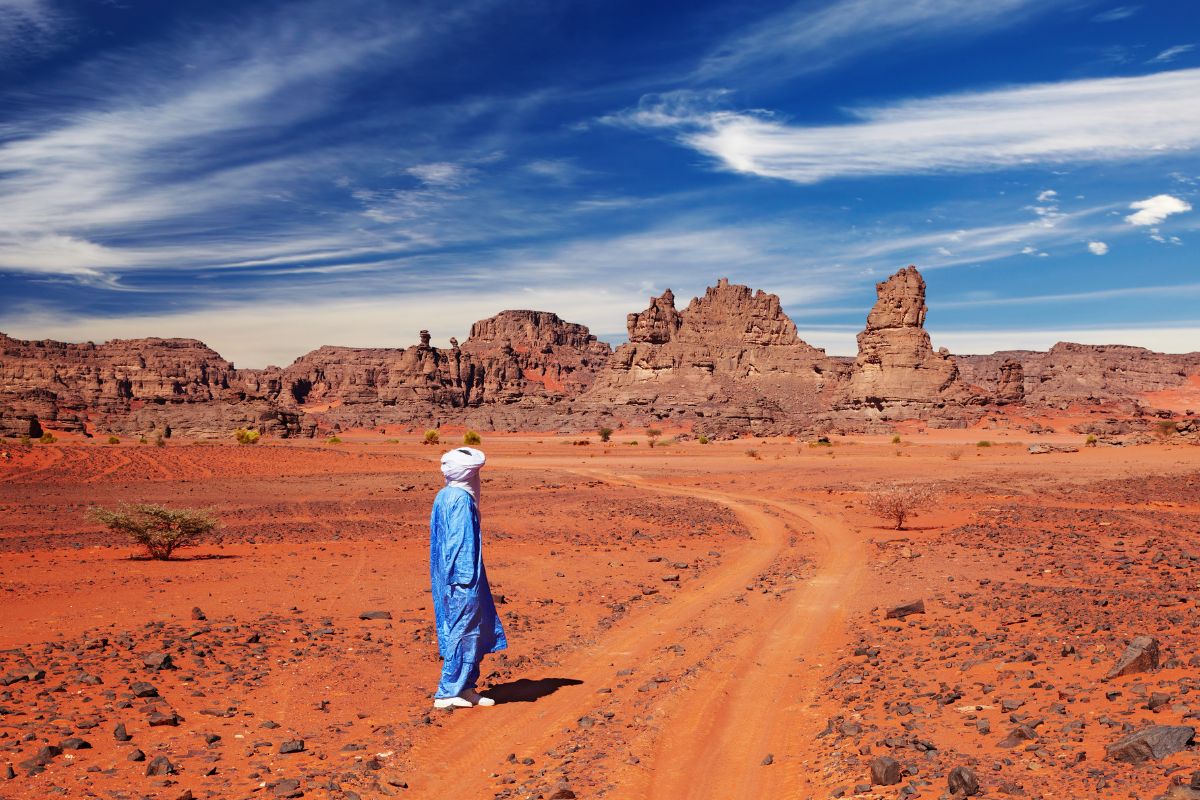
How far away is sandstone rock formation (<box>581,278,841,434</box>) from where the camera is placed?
108562mm

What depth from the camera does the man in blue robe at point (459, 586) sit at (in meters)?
7.21

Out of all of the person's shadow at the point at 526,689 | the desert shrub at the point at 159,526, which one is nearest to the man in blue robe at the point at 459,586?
the person's shadow at the point at 526,689

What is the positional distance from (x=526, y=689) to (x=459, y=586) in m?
1.46

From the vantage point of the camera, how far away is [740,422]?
8206cm

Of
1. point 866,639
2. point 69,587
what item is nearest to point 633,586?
point 866,639

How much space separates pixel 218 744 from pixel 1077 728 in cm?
623

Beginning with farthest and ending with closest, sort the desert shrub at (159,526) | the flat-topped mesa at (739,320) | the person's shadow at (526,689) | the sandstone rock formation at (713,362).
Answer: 1. the flat-topped mesa at (739,320)
2. the sandstone rock formation at (713,362)
3. the desert shrub at (159,526)
4. the person's shadow at (526,689)

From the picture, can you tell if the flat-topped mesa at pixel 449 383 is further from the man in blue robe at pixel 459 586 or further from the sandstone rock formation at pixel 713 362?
the man in blue robe at pixel 459 586

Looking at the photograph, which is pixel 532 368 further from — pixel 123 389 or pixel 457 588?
pixel 457 588

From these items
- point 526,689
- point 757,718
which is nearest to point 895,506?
point 757,718

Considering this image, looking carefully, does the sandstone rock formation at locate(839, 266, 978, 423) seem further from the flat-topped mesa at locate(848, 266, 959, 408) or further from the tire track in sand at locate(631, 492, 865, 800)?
the tire track in sand at locate(631, 492, 865, 800)

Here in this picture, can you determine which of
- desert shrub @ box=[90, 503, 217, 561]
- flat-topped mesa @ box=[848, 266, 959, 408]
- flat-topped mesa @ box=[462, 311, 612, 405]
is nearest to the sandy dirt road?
desert shrub @ box=[90, 503, 217, 561]

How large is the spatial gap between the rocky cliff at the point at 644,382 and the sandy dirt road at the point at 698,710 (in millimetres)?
56926

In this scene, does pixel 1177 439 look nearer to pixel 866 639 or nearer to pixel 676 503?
pixel 676 503
